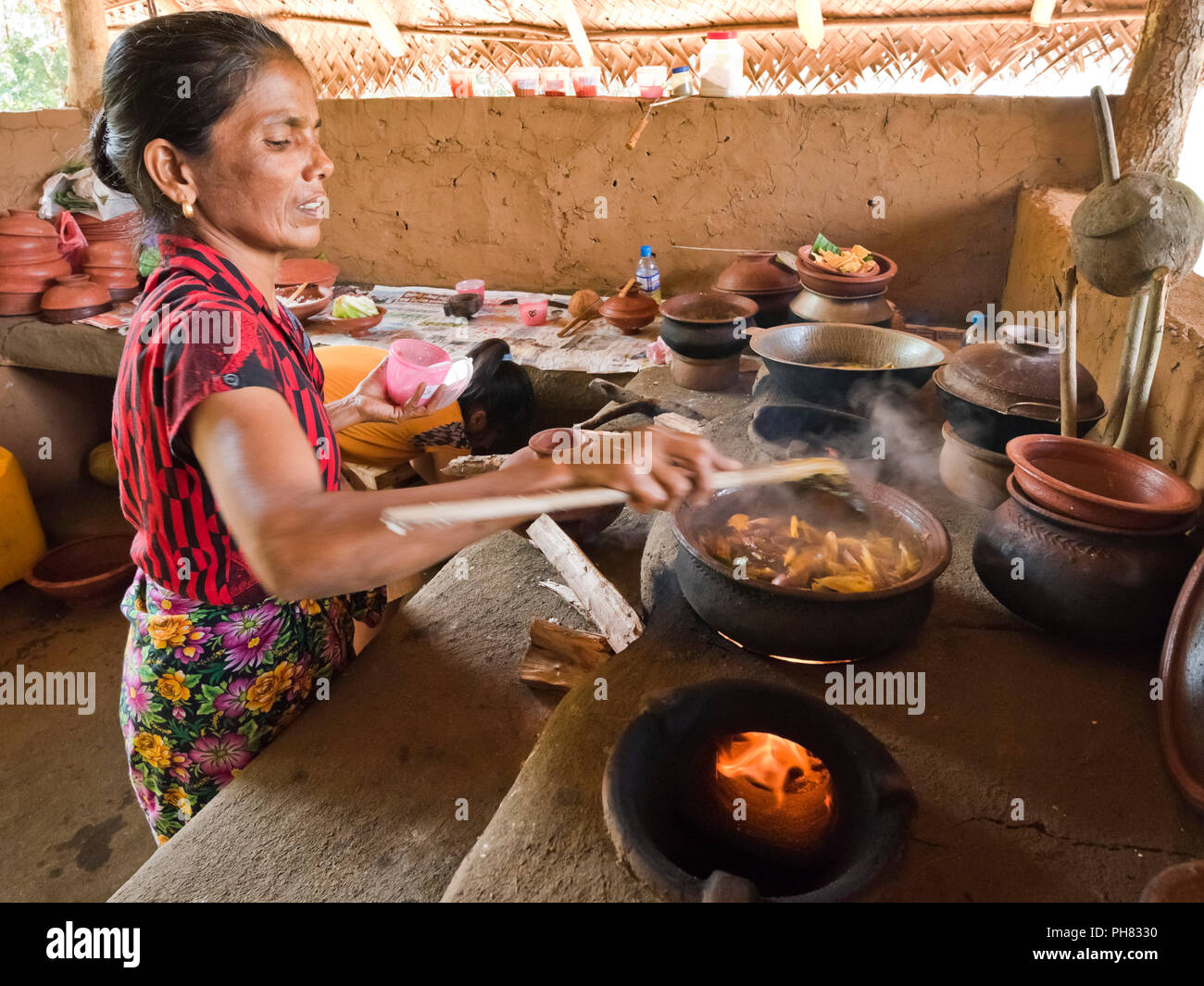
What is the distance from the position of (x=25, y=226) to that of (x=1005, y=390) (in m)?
6.49

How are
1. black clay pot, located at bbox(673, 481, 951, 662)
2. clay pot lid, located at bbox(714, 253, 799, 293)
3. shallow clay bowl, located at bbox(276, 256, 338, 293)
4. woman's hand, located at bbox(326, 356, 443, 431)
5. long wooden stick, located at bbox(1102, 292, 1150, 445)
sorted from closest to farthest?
black clay pot, located at bbox(673, 481, 951, 662) → long wooden stick, located at bbox(1102, 292, 1150, 445) → woman's hand, located at bbox(326, 356, 443, 431) → clay pot lid, located at bbox(714, 253, 799, 293) → shallow clay bowl, located at bbox(276, 256, 338, 293)

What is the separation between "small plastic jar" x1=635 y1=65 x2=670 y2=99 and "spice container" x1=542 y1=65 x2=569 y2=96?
1.82 feet

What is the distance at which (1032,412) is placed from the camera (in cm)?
239

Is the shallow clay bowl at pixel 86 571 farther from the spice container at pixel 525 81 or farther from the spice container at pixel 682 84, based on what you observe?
the spice container at pixel 682 84

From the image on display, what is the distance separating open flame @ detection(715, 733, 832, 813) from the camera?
1517 mm

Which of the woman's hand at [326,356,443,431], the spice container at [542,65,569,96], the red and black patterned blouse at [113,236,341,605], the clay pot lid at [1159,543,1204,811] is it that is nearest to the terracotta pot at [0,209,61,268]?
the spice container at [542,65,569,96]

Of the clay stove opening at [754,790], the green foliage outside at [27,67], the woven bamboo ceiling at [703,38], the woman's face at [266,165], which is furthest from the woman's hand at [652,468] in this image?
the green foliage outside at [27,67]

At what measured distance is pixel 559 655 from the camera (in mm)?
2412

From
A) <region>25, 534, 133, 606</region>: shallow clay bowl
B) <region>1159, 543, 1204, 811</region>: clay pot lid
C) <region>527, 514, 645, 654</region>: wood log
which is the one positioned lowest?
<region>25, 534, 133, 606</region>: shallow clay bowl

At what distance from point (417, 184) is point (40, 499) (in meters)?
3.87

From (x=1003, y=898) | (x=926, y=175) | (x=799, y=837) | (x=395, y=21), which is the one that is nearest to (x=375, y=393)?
(x=799, y=837)

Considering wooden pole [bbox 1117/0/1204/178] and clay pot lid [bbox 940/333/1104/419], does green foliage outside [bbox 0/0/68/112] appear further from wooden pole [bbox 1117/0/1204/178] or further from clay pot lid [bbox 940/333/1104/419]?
clay pot lid [bbox 940/333/1104/419]

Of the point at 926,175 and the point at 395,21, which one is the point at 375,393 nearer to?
the point at 926,175

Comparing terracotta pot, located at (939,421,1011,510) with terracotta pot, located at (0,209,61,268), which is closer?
terracotta pot, located at (939,421,1011,510)
